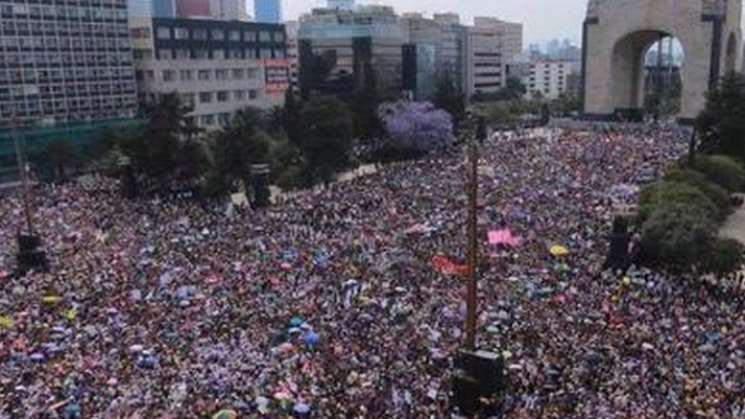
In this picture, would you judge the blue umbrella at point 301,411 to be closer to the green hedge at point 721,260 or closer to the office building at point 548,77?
the green hedge at point 721,260

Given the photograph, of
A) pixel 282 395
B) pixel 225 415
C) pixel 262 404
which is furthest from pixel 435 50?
pixel 225 415

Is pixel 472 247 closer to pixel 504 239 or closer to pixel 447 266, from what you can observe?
pixel 447 266

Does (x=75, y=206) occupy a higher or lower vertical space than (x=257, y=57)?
lower

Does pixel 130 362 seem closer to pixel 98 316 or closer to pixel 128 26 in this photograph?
pixel 98 316

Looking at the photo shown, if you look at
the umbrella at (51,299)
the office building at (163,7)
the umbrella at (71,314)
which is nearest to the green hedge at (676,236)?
the umbrella at (71,314)

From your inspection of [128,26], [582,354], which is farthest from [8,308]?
[128,26]

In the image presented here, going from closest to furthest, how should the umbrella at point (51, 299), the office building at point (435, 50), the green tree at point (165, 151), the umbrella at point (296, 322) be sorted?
the umbrella at point (296, 322) < the umbrella at point (51, 299) < the green tree at point (165, 151) < the office building at point (435, 50)
